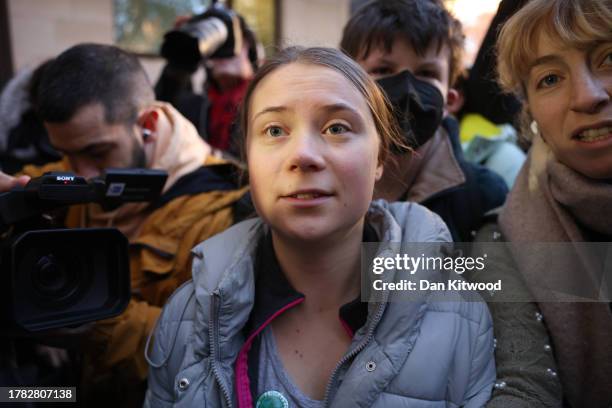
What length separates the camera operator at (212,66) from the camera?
2566mm

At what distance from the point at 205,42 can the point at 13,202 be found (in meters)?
1.47

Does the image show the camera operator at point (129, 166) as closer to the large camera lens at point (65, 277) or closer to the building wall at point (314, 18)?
the large camera lens at point (65, 277)

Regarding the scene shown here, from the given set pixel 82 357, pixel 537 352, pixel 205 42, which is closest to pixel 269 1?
pixel 205 42

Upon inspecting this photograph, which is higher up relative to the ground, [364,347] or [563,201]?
[563,201]

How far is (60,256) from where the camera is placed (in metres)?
1.43

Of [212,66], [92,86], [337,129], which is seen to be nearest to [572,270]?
[337,129]

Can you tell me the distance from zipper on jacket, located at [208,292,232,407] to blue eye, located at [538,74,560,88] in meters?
1.04

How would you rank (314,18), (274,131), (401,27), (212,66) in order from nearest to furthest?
(274,131) < (401,27) < (212,66) < (314,18)

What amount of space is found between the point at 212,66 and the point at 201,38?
0.60 m

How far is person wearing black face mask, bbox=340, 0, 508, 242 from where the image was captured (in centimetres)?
172

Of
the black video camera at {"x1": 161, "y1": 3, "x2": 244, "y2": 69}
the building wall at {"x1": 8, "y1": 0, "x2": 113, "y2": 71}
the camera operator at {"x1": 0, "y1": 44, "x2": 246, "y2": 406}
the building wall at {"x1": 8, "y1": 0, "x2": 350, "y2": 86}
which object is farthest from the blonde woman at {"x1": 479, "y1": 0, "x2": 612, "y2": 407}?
the building wall at {"x1": 8, "y1": 0, "x2": 113, "y2": 71}

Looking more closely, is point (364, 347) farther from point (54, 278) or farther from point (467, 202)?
point (54, 278)

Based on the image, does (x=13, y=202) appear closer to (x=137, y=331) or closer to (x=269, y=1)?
(x=137, y=331)

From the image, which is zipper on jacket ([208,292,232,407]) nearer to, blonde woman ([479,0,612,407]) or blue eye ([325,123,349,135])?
blue eye ([325,123,349,135])
